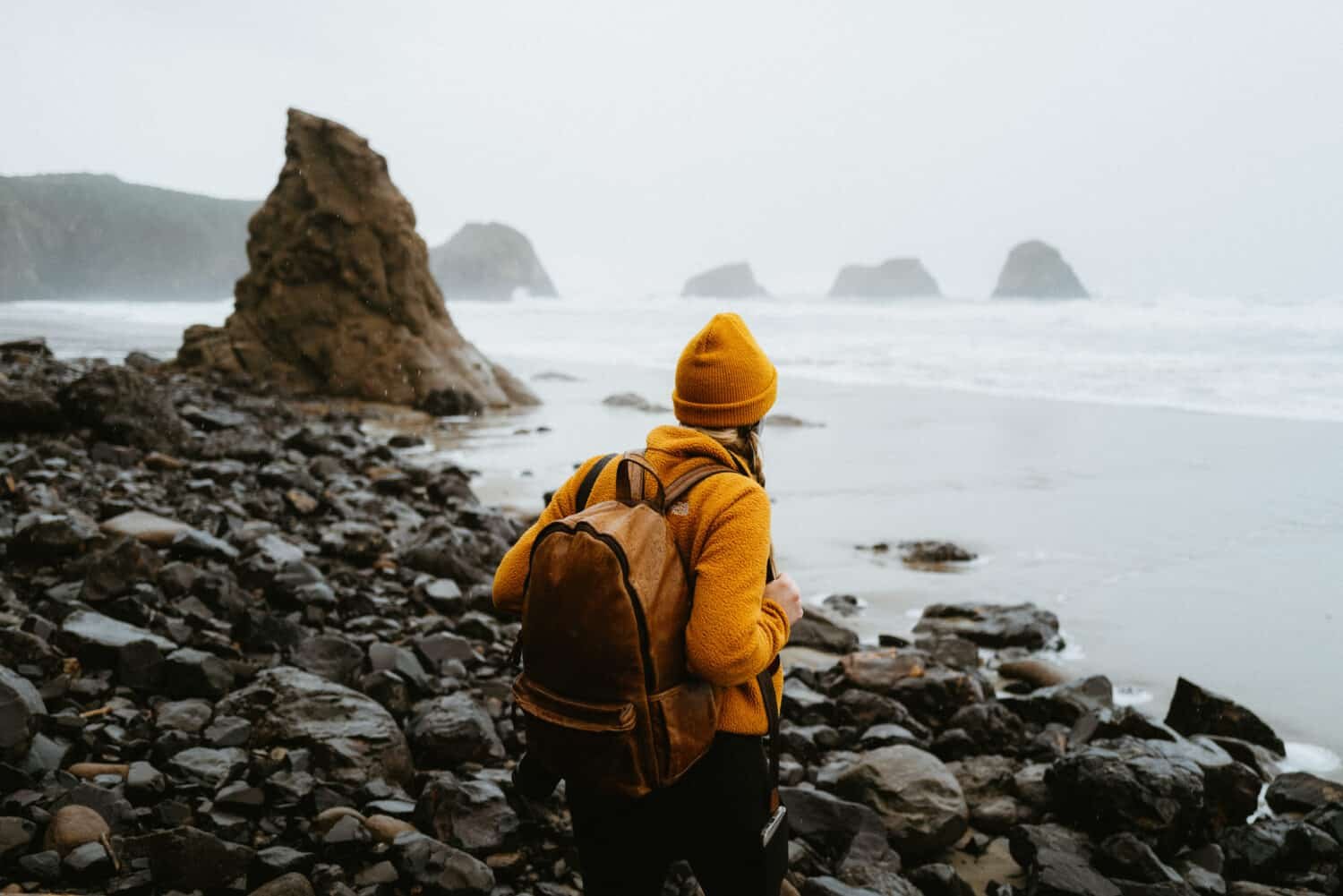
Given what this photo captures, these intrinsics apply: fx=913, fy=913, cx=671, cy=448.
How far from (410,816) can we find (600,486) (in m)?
2.10

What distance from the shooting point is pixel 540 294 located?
457 ft

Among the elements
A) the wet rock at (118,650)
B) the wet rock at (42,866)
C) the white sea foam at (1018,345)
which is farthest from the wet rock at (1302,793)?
the white sea foam at (1018,345)

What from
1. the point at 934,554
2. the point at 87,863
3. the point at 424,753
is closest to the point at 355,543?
the point at 424,753

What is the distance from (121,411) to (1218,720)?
1027 centimetres

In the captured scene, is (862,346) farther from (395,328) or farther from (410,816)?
(410,816)

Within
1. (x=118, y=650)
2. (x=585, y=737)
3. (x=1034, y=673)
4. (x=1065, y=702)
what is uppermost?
(x=585, y=737)

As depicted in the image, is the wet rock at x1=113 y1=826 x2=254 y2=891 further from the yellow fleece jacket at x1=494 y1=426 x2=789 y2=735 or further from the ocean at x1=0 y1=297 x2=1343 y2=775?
the ocean at x1=0 y1=297 x2=1343 y2=775

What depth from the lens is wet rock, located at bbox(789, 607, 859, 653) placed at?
6527 mm

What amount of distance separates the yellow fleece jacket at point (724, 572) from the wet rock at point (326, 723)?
217 centimetres

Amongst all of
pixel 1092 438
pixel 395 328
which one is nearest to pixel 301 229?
pixel 395 328

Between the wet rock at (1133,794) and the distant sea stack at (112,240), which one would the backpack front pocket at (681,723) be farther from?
the distant sea stack at (112,240)

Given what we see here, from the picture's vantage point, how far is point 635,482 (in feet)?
6.54

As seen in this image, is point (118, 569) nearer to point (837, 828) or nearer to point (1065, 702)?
point (837, 828)

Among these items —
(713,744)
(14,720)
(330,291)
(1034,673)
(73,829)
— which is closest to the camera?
(713,744)
